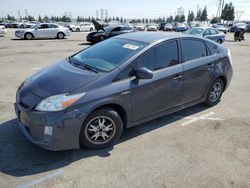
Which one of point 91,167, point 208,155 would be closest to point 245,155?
point 208,155

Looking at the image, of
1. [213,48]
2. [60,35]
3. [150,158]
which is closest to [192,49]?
[213,48]

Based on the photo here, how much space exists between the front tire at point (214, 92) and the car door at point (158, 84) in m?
1.09

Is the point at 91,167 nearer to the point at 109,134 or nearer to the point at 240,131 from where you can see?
the point at 109,134

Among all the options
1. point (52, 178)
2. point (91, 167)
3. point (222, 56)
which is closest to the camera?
point (52, 178)

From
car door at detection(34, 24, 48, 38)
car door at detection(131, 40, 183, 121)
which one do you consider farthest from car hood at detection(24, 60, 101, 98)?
car door at detection(34, 24, 48, 38)

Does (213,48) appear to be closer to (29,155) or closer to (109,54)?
(109,54)

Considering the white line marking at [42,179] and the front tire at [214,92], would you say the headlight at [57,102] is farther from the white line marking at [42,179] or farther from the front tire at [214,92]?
the front tire at [214,92]

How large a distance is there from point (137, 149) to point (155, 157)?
1.03ft

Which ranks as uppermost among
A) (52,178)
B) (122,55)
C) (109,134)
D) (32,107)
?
(122,55)

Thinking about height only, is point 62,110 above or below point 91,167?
above

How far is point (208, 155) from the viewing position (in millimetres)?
3490

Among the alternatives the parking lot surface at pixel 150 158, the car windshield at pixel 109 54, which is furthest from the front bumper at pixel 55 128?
the car windshield at pixel 109 54

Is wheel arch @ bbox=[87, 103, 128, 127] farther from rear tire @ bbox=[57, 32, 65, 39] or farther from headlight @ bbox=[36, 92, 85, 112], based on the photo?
rear tire @ bbox=[57, 32, 65, 39]

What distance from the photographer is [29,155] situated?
11.1ft
